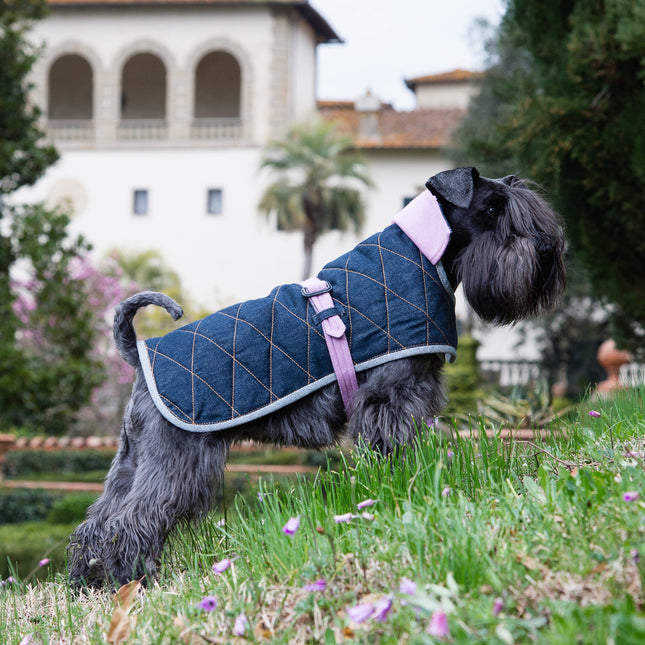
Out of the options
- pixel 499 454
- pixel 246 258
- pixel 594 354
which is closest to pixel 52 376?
pixel 499 454

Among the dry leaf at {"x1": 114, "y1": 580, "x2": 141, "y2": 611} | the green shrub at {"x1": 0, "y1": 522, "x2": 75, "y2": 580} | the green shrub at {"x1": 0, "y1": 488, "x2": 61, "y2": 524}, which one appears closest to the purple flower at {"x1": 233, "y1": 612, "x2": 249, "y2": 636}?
the dry leaf at {"x1": 114, "y1": 580, "x2": 141, "y2": 611}

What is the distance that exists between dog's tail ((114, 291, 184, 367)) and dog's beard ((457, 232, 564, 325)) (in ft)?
4.10

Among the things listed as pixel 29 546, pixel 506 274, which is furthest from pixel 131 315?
pixel 29 546

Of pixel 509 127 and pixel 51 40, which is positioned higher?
pixel 51 40

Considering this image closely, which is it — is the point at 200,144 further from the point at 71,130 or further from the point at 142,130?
the point at 71,130

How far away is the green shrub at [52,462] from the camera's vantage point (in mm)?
13857

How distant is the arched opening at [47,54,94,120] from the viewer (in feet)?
123

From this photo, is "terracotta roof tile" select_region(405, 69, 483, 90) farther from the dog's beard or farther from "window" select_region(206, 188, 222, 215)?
the dog's beard

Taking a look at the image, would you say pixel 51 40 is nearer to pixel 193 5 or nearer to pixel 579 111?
pixel 193 5

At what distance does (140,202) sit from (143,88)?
260 inches

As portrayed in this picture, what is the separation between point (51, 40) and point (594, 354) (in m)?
27.5

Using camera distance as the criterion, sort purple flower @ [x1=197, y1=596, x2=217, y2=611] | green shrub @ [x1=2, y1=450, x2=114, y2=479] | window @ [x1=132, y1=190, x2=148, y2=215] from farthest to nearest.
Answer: window @ [x1=132, y1=190, x2=148, y2=215] → green shrub @ [x1=2, y1=450, x2=114, y2=479] → purple flower @ [x1=197, y1=596, x2=217, y2=611]

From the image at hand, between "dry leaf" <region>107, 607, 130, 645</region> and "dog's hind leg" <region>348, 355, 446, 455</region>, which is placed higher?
"dog's hind leg" <region>348, 355, 446, 455</region>

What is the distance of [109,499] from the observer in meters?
3.27
